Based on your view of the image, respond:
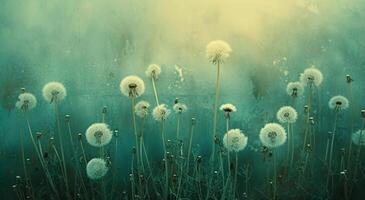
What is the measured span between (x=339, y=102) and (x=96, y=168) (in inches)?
51.6

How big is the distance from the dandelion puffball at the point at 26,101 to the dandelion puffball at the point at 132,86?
1.59 feet

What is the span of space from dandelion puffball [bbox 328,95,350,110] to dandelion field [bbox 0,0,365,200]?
14mm

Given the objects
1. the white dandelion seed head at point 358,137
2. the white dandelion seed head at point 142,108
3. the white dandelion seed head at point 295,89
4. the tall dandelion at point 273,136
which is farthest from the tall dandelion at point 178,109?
the white dandelion seed head at point 358,137

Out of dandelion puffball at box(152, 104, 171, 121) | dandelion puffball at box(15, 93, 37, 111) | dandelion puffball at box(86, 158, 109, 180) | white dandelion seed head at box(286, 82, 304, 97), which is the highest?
white dandelion seed head at box(286, 82, 304, 97)

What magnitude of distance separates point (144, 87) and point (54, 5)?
0.67 metres

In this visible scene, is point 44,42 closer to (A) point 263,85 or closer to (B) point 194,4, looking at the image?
(B) point 194,4

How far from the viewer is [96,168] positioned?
2.86 metres

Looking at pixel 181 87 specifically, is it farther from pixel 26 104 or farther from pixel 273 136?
pixel 26 104

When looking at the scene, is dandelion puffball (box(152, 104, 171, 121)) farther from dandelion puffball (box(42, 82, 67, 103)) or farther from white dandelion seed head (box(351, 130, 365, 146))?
white dandelion seed head (box(351, 130, 365, 146))

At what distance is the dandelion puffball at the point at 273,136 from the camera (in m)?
2.90

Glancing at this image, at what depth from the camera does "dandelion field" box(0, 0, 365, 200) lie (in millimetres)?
3123

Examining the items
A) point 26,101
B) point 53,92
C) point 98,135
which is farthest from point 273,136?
point 26,101

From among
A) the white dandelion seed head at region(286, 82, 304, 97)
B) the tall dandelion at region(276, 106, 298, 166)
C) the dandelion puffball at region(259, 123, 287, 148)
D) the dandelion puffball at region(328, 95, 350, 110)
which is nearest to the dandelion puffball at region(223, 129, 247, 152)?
the dandelion puffball at region(259, 123, 287, 148)

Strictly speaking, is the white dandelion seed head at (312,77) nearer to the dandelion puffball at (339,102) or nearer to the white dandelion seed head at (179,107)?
the dandelion puffball at (339,102)
